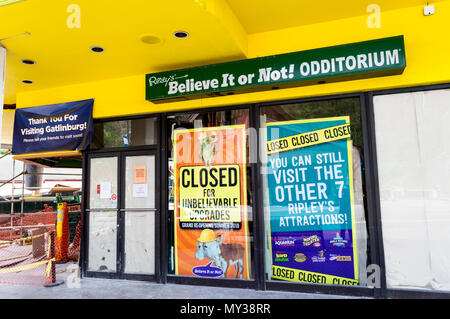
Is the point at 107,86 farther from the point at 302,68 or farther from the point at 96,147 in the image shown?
the point at 302,68

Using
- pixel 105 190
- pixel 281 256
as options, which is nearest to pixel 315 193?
pixel 281 256

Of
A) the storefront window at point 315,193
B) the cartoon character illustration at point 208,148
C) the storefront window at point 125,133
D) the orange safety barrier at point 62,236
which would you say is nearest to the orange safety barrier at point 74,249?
the orange safety barrier at point 62,236

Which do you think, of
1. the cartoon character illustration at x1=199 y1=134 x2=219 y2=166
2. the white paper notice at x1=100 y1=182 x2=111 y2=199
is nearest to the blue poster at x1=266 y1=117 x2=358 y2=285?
the cartoon character illustration at x1=199 y1=134 x2=219 y2=166

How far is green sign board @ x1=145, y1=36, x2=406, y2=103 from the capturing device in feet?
15.0

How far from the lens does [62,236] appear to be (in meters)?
7.73

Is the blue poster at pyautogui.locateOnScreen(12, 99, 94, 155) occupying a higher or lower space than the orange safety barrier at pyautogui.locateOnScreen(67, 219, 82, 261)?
higher

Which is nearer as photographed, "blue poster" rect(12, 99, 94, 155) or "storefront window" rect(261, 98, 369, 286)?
"storefront window" rect(261, 98, 369, 286)

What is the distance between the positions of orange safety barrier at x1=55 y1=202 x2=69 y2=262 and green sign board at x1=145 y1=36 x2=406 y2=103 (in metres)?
4.00

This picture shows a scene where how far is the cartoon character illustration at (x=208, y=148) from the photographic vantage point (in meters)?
5.79

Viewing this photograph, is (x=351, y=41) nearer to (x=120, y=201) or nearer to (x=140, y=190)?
(x=140, y=190)

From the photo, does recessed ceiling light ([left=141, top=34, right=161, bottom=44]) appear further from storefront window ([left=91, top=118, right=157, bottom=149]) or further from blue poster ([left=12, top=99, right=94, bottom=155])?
blue poster ([left=12, top=99, right=94, bottom=155])

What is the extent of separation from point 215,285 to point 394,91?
3994 mm
